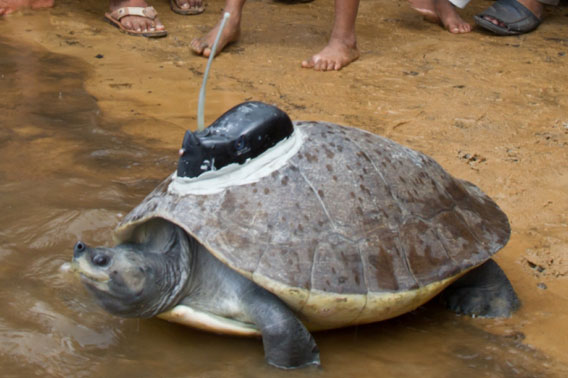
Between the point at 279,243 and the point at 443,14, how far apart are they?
4267 millimetres

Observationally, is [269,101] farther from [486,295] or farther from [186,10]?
[186,10]

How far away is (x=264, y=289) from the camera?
2.11 m

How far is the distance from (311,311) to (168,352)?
0.46m

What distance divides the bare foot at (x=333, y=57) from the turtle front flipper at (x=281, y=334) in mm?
2944

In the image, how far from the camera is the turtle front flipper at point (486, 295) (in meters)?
2.44

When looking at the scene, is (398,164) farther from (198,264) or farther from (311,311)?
(198,264)

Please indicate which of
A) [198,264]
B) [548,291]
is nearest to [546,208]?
[548,291]

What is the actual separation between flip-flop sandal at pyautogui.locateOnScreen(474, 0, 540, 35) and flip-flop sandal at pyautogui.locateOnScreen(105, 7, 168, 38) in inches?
102

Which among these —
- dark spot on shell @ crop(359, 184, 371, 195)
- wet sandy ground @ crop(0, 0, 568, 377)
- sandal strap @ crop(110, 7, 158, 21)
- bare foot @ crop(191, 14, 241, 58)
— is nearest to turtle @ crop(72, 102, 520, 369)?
dark spot on shell @ crop(359, 184, 371, 195)

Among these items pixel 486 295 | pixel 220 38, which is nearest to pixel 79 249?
pixel 486 295

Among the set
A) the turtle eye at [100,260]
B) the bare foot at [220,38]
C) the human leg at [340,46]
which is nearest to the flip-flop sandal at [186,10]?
the bare foot at [220,38]

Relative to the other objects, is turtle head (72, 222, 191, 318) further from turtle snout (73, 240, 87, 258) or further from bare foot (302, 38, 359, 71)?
bare foot (302, 38, 359, 71)

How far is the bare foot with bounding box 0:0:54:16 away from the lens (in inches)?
219

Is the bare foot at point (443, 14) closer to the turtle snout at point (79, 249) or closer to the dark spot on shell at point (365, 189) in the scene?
the dark spot on shell at point (365, 189)
